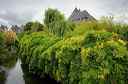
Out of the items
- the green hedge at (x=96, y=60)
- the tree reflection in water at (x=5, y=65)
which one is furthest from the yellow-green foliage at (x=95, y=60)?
the tree reflection in water at (x=5, y=65)

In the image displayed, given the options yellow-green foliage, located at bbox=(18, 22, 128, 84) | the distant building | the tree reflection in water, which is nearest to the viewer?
yellow-green foliage, located at bbox=(18, 22, 128, 84)

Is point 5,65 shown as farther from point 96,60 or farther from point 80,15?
point 80,15

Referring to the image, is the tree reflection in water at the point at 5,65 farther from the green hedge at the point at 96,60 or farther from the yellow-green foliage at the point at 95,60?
the green hedge at the point at 96,60

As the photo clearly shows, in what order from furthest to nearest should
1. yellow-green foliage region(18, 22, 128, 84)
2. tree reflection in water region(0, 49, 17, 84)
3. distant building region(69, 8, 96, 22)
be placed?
distant building region(69, 8, 96, 22) → tree reflection in water region(0, 49, 17, 84) → yellow-green foliage region(18, 22, 128, 84)

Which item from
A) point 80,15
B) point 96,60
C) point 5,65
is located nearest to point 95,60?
point 96,60

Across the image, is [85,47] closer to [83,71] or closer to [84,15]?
[83,71]

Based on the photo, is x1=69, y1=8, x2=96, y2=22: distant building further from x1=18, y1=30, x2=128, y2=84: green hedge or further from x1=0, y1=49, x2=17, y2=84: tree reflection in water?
x1=18, y1=30, x2=128, y2=84: green hedge

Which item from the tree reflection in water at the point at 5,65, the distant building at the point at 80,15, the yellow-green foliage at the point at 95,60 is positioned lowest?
the tree reflection in water at the point at 5,65

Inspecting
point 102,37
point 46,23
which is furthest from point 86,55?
point 46,23

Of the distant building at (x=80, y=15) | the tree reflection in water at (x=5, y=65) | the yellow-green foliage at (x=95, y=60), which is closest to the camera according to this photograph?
the yellow-green foliage at (x=95, y=60)

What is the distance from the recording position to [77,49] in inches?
593

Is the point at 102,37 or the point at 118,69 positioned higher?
the point at 102,37

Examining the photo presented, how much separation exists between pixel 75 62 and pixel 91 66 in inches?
57.7

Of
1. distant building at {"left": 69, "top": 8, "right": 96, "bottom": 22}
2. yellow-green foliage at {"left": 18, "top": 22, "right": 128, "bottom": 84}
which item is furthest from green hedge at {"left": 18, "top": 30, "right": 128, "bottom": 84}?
distant building at {"left": 69, "top": 8, "right": 96, "bottom": 22}
